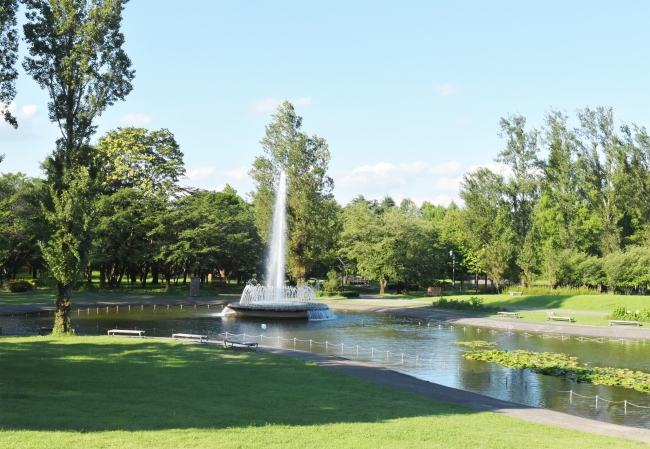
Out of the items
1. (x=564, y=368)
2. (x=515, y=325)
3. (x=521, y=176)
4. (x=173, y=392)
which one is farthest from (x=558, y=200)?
(x=173, y=392)

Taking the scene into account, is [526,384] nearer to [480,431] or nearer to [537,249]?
[480,431]

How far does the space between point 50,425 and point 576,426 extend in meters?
12.9

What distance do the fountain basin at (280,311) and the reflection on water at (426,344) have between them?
1.33 metres

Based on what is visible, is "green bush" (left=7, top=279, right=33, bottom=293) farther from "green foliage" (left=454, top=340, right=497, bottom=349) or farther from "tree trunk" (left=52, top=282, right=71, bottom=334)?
"green foliage" (left=454, top=340, right=497, bottom=349)

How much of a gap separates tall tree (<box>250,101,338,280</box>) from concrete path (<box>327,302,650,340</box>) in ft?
32.5

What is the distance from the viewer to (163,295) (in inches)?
2415

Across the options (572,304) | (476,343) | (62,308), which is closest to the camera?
(62,308)

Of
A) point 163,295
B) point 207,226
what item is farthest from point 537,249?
point 163,295

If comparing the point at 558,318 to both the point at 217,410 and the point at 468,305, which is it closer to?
the point at 468,305

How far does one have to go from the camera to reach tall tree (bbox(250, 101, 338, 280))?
196ft

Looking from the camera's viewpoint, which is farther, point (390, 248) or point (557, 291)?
point (390, 248)

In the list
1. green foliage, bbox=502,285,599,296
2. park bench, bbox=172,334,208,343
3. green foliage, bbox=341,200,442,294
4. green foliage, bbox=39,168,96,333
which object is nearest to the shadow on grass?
park bench, bbox=172,334,208,343

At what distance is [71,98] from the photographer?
100.0ft

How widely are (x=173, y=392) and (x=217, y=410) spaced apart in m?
2.53
